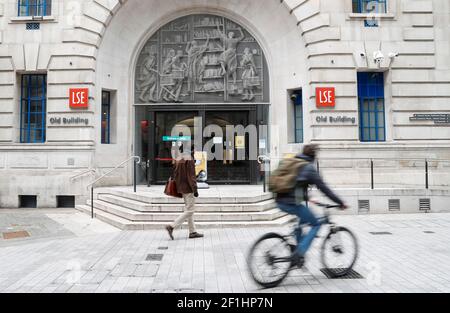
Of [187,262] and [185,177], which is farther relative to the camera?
[185,177]

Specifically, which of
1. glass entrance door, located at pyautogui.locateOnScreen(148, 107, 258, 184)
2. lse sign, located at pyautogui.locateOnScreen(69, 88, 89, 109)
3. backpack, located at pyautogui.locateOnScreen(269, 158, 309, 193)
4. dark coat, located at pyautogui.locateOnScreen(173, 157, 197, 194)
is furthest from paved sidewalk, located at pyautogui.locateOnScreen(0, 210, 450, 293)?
glass entrance door, located at pyautogui.locateOnScreen(148, 107, 258, 184)

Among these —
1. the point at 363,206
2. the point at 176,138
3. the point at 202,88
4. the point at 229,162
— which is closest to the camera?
the point at 363,206

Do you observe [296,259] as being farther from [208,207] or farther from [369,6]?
[369,6]

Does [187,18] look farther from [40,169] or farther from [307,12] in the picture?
[40,169]

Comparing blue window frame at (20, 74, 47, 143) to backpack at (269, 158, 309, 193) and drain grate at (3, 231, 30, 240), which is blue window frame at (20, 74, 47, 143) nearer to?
drain grate at (3, 231, 30, 240)

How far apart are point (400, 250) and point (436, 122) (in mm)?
9212

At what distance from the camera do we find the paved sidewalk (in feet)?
17.3

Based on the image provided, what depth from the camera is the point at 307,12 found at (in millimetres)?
14930

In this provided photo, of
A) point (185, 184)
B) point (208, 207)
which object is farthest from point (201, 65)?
point (185, 184)

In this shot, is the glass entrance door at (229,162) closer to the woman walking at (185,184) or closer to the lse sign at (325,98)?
the lse sign at (325,98)

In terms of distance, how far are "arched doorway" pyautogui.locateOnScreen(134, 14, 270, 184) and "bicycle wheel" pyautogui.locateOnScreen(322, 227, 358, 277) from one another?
1097cm

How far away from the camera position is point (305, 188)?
17.4 ft

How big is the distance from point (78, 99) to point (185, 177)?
27.9 feet
